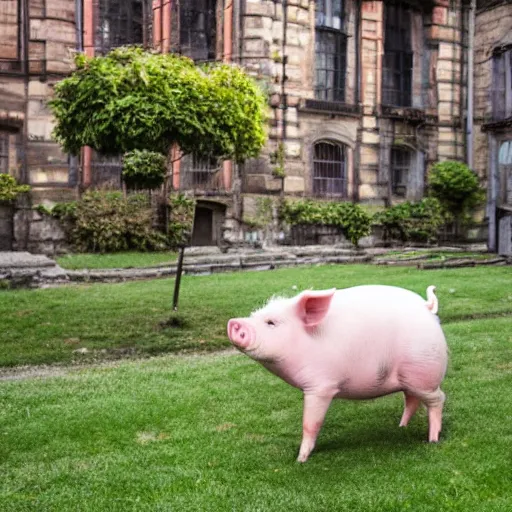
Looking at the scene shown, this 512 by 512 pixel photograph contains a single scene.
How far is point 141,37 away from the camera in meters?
22.6

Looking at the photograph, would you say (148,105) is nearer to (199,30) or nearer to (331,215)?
(199,30)

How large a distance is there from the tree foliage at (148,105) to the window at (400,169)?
14.6 meters

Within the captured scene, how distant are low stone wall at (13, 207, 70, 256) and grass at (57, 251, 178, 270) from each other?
45.2 inches

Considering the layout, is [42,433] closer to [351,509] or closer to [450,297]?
[351,509]

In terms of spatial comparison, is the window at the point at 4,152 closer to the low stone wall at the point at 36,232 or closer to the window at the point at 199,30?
the low stone wall at the point at 36,232

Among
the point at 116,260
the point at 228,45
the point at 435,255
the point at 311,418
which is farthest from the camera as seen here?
the point at 228,45

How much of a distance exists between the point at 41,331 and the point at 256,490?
645 cm

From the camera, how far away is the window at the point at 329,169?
24438mm

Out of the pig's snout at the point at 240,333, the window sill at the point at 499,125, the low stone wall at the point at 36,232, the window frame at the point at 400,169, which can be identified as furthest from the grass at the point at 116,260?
the pig's snout at the point at 240,333

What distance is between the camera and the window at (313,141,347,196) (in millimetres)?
24438

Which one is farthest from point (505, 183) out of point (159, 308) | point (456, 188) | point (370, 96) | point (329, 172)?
point (159, 308)

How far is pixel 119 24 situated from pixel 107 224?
20.9 feet

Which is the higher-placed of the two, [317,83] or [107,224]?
[317,83]

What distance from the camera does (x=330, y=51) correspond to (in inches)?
977
